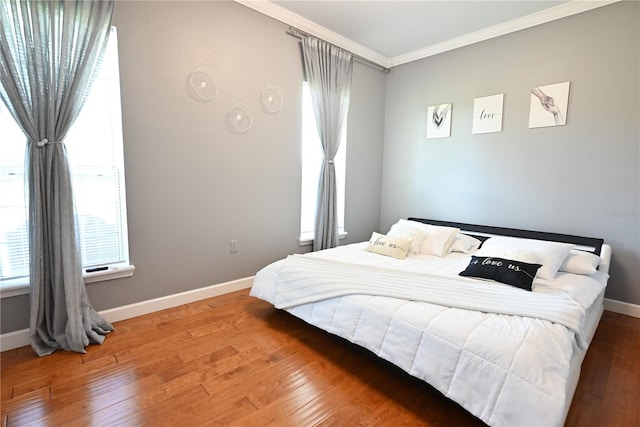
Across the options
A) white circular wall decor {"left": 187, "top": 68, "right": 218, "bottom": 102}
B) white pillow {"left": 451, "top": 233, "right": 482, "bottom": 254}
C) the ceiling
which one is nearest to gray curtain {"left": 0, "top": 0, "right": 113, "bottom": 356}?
white circular wall decor {"left": 187, "top": 68, "right": 218, "bottom": 102}

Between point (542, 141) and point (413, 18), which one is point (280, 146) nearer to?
point (413, 18)

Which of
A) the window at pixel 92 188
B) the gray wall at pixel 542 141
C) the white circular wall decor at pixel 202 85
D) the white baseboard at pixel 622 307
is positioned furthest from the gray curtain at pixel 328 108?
the white baseboard at pixel 622 307

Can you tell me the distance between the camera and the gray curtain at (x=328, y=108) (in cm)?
350

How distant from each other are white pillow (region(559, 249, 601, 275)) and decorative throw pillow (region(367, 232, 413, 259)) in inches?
48.2

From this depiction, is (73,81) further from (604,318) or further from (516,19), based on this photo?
(604,318)

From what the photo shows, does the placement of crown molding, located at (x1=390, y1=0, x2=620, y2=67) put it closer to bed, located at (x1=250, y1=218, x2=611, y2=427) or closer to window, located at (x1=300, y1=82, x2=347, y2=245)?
window, located at (x1=300, y1=82, x2=347, y2=245)

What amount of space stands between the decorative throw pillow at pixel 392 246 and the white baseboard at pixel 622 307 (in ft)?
6.35

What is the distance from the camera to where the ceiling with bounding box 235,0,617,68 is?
2.96 metres

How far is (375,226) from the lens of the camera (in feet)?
15.2

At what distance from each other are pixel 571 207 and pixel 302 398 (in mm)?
3085

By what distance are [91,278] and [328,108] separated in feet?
9.26

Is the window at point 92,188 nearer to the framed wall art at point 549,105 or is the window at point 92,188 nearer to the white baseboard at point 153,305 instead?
the white baseboard at point 153,305

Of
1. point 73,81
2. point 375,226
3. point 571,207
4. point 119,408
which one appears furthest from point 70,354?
point 571,207

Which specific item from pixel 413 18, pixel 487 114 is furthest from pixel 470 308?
pixel 413 18
